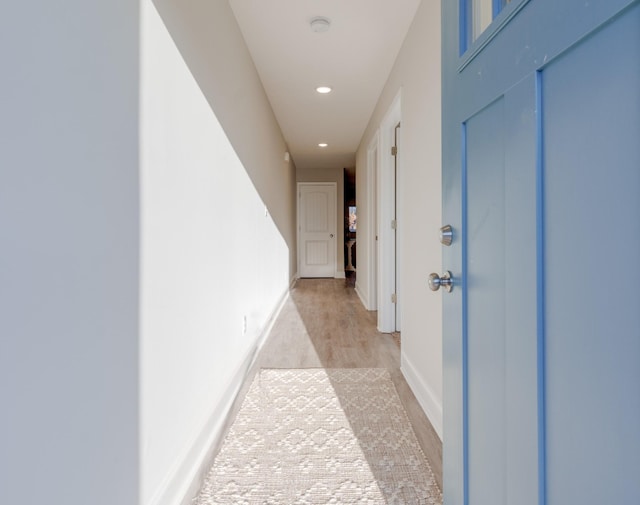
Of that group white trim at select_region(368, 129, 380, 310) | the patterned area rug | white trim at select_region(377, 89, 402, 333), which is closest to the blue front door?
the patterned area rug

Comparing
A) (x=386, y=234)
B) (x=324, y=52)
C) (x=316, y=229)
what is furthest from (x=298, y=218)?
(x=324, y=52)

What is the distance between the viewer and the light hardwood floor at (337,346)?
198 centimetres

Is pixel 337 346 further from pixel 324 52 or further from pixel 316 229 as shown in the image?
pixel 316 229

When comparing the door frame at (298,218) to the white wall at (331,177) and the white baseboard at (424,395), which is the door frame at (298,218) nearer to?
the white wall at (331,177)

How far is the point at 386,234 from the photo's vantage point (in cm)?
366

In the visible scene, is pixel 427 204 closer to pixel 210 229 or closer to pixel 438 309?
pixel 438 309

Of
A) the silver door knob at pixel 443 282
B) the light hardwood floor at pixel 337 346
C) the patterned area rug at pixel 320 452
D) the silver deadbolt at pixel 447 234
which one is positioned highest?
the silver deadbolt at pixel 447 234

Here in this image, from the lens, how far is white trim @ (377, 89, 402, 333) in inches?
143

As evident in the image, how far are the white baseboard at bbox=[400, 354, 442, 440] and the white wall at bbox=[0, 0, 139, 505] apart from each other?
1.33m

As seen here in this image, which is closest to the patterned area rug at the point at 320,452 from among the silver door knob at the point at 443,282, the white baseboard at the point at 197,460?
the white baseboard at the point at 197,460

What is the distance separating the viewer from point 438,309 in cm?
198

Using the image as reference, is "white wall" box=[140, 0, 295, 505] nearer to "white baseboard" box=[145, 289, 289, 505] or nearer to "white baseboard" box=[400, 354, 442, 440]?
A: "white baseboard" box=[145, 289, 289, 505]

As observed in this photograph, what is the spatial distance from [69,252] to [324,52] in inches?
102

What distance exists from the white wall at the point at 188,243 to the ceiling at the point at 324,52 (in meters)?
0.25
